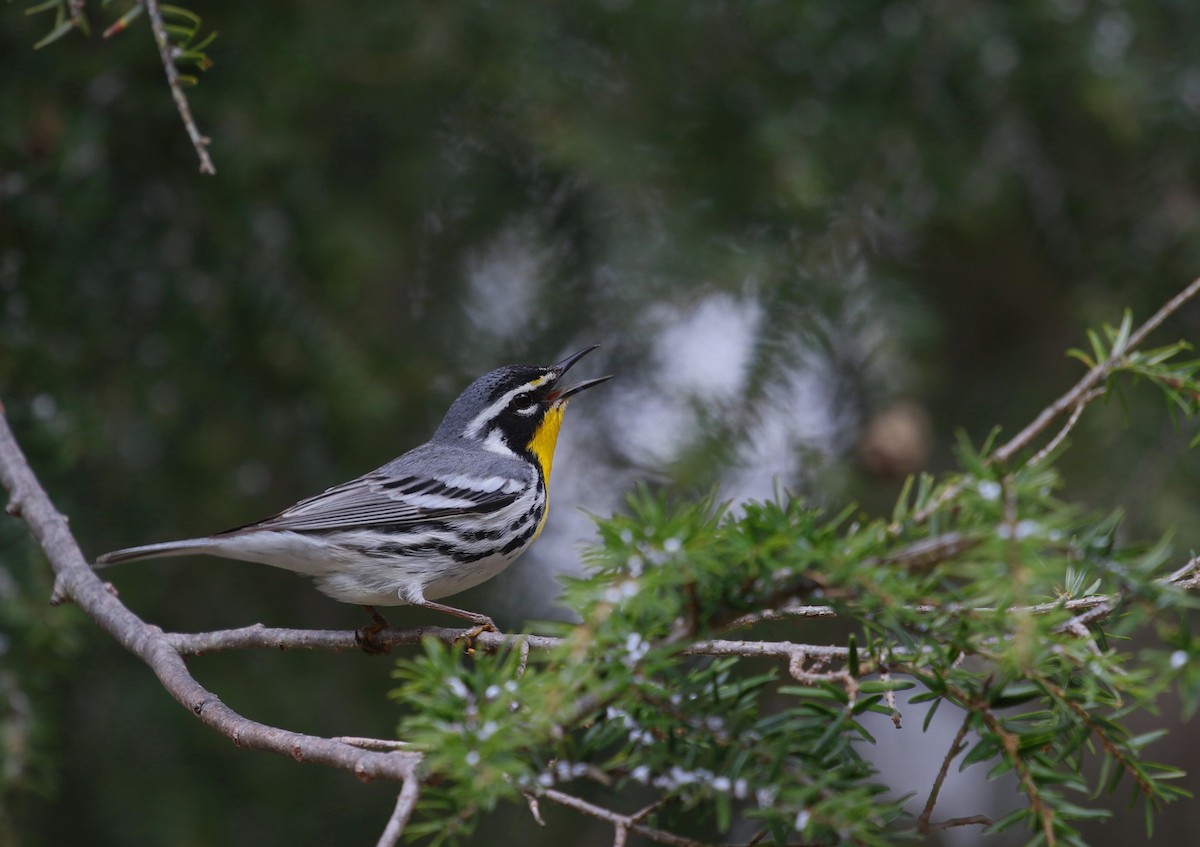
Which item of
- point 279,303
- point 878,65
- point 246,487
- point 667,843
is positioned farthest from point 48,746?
point 878,65

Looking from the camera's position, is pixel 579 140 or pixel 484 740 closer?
pixel 484 740

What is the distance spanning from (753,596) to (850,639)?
0.63 ft

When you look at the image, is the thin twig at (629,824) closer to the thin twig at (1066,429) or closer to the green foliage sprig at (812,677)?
the green foliage sprig at (812,677)

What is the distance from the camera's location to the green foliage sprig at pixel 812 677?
1064mm

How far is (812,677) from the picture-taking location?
4.34ft

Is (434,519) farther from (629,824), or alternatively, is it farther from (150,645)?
(629,824)

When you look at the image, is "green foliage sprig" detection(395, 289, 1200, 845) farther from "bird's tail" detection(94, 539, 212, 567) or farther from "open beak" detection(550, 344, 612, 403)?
"open beak" detection(550, 344, 612, 403)

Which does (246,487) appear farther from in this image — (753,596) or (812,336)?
(753,596)

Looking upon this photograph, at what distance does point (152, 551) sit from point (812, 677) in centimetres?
158

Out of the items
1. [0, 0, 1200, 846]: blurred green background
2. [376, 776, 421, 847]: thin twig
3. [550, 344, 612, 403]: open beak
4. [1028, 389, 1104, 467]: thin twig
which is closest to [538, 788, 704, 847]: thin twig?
[376, 776, 421, 847]: thin twig

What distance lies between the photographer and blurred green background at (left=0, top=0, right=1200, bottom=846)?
3.00 meters

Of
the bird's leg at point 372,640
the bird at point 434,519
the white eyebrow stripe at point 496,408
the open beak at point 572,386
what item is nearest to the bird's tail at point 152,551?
the bird at point 434,519

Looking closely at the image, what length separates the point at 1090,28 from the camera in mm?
3188

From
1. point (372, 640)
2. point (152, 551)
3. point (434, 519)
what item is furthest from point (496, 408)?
point (152, 551)
